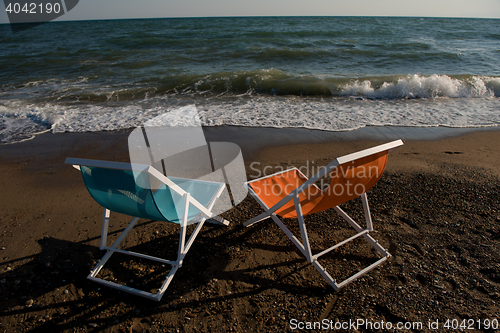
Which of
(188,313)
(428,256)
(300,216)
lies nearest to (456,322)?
(428,256)

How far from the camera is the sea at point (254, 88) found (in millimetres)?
6871

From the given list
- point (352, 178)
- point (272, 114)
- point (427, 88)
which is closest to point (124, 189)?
point (352, 178)

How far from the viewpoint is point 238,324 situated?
6.83 ft

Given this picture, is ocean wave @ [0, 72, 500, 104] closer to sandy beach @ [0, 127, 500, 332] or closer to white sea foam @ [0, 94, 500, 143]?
white sea foam @ [0, 94, 500, 143]

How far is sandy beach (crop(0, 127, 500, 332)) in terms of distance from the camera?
6.93 feet

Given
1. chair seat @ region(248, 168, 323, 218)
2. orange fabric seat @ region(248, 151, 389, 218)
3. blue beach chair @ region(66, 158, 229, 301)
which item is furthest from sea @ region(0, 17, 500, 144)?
blue beach chair @ region(66, 158, 229, 301)

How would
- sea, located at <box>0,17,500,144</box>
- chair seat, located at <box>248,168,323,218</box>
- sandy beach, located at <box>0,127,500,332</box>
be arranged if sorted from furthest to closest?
sea, located at <box>0,17,500,144</box>
chair seat, located at <box>248,168,323,218</box>
sandy beach, located at <box>0,127,500,332</box>

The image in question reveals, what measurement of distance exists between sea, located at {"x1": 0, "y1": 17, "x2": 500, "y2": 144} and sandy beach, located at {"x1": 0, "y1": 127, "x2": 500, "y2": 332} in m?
2.86

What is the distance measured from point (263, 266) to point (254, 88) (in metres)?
8.06

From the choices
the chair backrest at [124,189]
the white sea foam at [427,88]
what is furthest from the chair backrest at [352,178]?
the white sea foam at [427,88]

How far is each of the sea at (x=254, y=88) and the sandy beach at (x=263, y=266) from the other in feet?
9.39

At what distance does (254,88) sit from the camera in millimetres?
9828

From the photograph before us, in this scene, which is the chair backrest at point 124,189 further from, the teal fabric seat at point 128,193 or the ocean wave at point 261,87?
the ocean wave at point 261,87

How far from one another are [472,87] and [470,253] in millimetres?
8976
